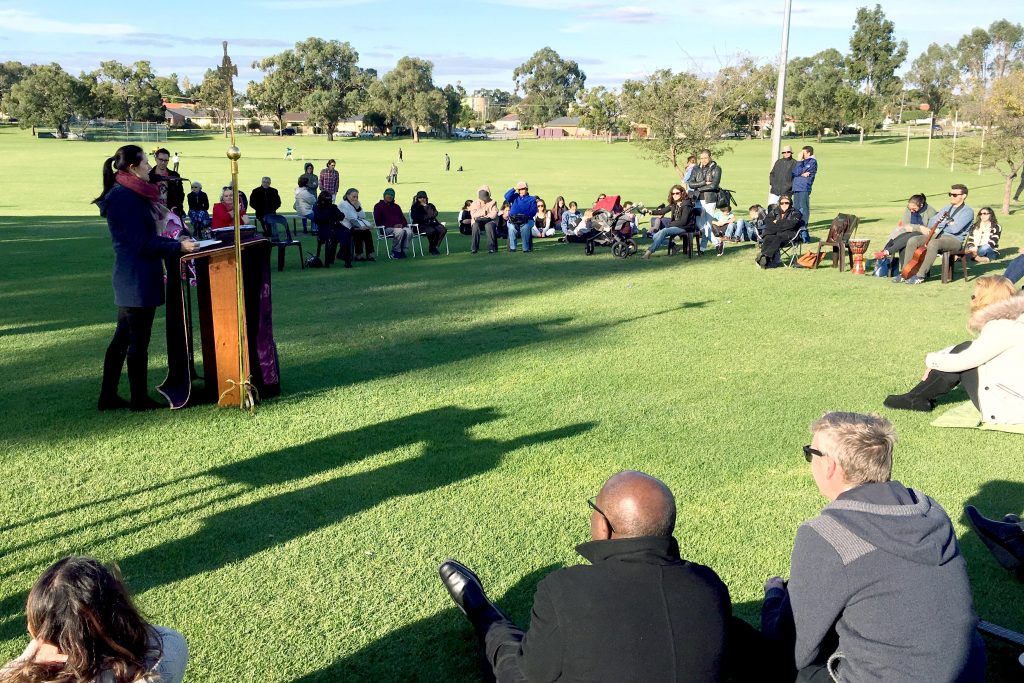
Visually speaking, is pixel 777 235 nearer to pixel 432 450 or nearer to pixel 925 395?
pixel 925 395

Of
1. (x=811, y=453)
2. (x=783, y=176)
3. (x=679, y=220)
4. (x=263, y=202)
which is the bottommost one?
(x=679, y=220)

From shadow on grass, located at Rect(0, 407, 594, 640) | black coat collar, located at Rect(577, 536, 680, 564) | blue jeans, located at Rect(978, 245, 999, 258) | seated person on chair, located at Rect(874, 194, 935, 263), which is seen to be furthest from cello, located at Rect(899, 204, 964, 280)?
black coat collar, located at Rect(577, 536, 680, 564)

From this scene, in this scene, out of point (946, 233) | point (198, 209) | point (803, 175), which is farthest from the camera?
point (198, 209)

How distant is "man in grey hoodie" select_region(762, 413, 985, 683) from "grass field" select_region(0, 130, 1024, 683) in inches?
52.2

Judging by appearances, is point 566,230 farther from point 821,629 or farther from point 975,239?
point 821,629

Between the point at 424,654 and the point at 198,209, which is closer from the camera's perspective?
the point at 424,654

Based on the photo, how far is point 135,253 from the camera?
664 cm

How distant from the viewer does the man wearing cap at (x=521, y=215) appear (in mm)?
17547

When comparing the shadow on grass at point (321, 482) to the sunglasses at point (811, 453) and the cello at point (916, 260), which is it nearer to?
the sunglasses at point (811, 453)

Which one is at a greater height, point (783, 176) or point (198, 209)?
point (783, 176)

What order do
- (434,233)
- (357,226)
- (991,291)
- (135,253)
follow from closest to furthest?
(991,291) < (135,253) < (357,226) < (434,233)

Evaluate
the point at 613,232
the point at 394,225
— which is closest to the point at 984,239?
the point at 613,232

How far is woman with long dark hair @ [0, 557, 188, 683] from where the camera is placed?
2.47m

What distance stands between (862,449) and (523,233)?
48.1 ft
